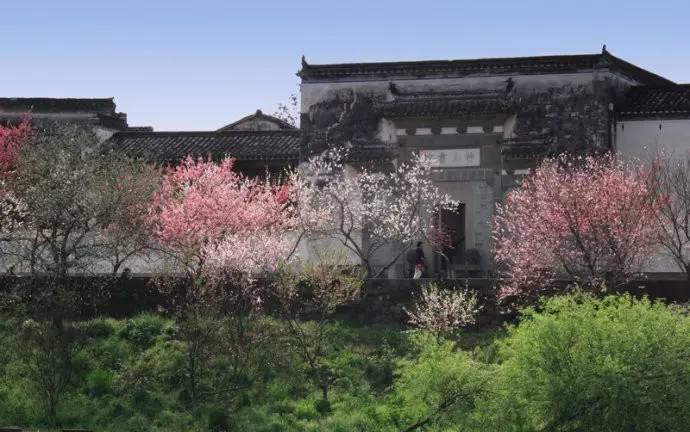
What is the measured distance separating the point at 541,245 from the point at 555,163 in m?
3.12

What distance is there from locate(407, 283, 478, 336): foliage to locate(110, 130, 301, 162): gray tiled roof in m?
9.12

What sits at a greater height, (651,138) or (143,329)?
(651,138)

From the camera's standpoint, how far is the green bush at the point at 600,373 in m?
18.3

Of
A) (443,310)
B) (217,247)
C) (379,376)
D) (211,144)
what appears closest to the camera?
(379,376)

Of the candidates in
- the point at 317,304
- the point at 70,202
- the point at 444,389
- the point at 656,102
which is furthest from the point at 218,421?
the point at 656,102

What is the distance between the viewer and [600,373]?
18.5m

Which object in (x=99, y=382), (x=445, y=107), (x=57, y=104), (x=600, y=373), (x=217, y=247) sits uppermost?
(x=57, y=104)

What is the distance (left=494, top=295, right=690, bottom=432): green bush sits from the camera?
18328 mm

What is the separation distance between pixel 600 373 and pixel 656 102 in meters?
15.7

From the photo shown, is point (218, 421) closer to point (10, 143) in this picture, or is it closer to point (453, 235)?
point (453, 235)

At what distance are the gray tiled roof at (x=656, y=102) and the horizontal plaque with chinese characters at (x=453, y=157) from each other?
4.06 m

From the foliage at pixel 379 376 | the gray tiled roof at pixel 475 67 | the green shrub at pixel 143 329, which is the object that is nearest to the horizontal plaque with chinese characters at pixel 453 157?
the gray tiled roof at pixel 475 67

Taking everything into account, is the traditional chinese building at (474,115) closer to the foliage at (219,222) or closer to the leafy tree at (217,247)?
the foliage at (219,222)

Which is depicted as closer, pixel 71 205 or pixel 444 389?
pixel 444 389
